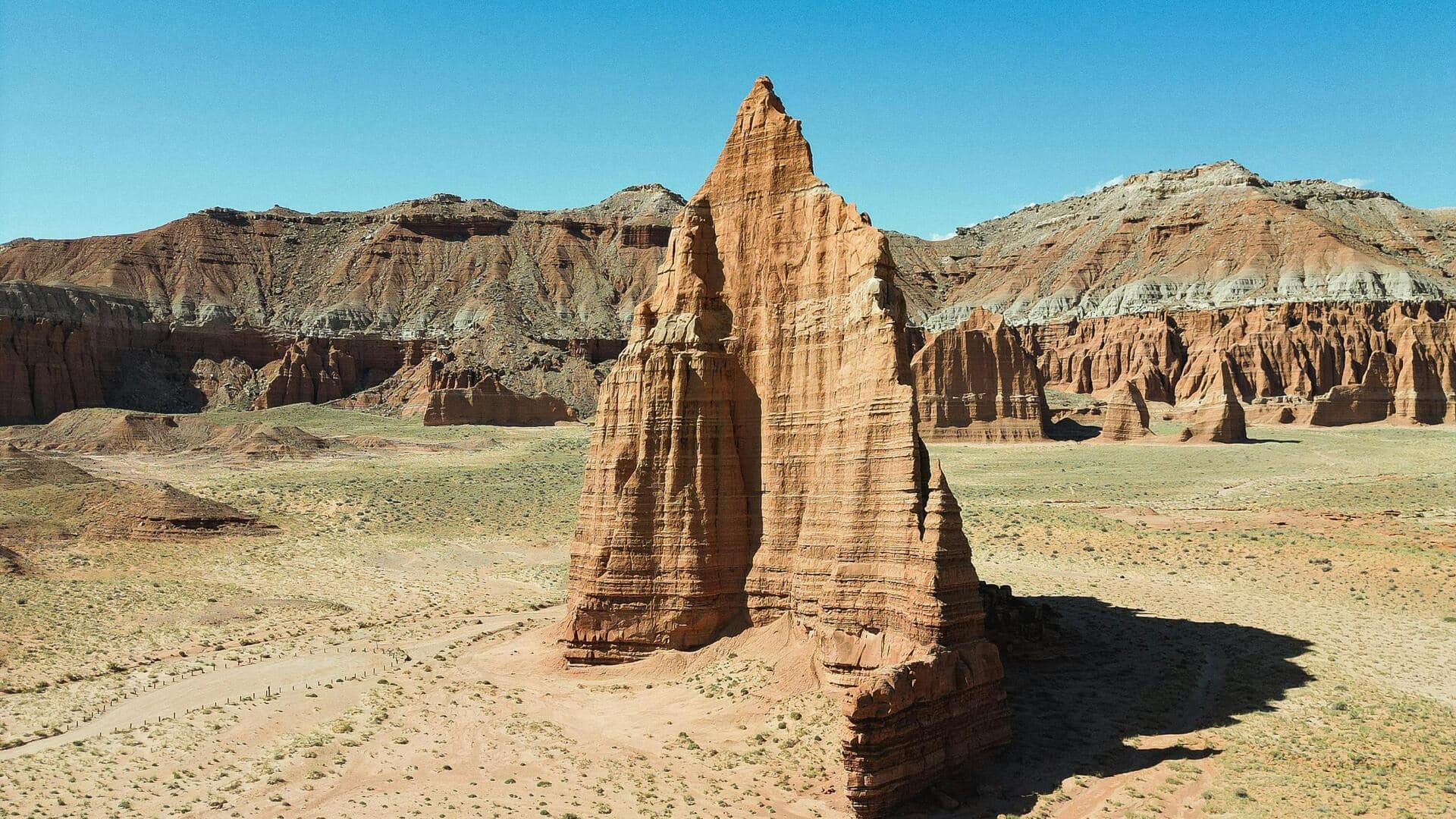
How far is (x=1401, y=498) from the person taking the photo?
133 ft

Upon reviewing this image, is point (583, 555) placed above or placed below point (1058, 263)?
below

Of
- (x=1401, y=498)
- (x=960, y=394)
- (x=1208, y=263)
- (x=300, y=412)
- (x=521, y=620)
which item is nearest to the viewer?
(x=521, y=620)

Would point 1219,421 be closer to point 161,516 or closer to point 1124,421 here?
point 1124,421

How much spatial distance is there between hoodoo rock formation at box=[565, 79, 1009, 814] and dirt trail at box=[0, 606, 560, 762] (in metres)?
5.97

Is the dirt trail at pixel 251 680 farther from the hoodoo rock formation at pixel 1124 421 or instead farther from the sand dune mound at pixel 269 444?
the hoodoo rock formation at pixel 1124 421

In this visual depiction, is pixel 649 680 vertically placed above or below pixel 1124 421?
below

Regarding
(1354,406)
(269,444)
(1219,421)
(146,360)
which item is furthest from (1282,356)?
(146,360)

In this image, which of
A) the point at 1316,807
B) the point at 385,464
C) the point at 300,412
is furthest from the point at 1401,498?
the point at 300,412

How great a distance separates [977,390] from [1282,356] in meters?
55.2

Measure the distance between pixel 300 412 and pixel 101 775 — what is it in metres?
98.9

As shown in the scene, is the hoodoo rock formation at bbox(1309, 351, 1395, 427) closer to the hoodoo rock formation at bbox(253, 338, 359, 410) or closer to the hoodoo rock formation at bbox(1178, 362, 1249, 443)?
the hoodoo rock formation at bbox(1178, 362, 1249, 443)

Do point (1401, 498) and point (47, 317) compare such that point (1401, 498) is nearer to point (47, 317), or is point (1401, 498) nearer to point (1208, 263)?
point (1208, 263)

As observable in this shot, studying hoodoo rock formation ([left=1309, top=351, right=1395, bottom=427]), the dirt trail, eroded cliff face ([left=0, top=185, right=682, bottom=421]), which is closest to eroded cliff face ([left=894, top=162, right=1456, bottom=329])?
hoodoo rock formation ([left=1309, top=351, right=1395, bottom=427])

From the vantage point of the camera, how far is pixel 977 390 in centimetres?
7662
